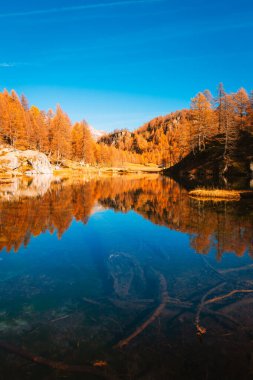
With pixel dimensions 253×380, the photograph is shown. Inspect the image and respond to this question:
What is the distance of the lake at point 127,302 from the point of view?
21.1 ft

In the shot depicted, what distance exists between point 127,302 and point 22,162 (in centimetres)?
8020

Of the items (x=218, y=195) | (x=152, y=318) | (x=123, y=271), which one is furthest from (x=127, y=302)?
(x=218, y=195)

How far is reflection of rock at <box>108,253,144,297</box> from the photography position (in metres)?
10.7

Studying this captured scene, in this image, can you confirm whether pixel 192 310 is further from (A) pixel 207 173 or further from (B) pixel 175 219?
(A) pixel 207 173

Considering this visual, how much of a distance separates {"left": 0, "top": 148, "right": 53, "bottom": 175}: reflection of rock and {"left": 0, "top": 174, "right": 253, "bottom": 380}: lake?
6374 centimetres

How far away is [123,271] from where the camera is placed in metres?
12.5

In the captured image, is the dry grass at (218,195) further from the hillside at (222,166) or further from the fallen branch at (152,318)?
the fallen branch at (152,318)

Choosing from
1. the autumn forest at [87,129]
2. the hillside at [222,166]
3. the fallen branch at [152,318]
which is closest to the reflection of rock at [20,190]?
the hillside at [222,166]

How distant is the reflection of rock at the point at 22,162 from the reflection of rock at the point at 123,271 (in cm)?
7131

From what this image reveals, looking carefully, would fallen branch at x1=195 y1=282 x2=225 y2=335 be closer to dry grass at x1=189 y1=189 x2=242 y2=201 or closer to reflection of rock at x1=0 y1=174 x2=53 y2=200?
dry grass at x1=189 y1=189 x2=242 y2=201

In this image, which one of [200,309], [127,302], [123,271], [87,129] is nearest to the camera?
[200,309]

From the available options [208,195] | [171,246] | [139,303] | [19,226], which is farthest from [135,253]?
[208,195]

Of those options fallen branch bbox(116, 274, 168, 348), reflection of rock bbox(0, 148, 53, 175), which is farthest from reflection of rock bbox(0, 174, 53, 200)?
fallen branch bbox(116, 274, 168, 348)

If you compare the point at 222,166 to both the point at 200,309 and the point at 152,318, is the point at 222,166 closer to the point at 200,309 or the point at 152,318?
the point at 200,309
